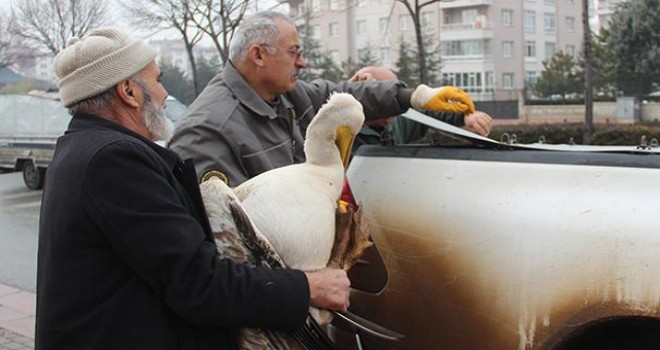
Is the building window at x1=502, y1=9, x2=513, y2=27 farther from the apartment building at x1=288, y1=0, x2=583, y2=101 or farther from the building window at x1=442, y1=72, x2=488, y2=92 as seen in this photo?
the building window at x1=442, y1=72, x2=488, y2=92

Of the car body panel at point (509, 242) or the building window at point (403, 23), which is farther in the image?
the building window at point (403, 23)

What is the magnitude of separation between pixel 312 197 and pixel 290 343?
1.32ft

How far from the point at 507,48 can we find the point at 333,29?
14148 millimetres

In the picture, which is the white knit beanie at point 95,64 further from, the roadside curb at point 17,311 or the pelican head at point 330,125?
the roadside curb at point 17,311

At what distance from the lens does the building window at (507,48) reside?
58219 mm

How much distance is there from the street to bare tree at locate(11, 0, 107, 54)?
12.9 meters

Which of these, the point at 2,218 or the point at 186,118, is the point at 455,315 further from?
the point at 2,218

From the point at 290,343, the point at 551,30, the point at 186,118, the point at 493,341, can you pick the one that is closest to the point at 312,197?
the point at 290,343

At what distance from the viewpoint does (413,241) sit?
8.23 ft

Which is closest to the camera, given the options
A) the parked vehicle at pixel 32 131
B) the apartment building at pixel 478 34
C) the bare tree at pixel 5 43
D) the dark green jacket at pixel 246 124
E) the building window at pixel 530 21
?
the dark green jacket at pixel 246 124

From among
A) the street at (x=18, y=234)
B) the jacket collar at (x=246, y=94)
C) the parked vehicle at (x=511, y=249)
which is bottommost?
the street at (x=18, y=234)

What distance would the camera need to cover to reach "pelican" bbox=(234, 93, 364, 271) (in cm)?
205

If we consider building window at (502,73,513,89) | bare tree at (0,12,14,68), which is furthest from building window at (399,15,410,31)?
bare tree at (0,12,14,68)

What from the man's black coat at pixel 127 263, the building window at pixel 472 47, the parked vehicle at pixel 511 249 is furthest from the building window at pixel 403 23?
the man's black coat at pixel 127 263
